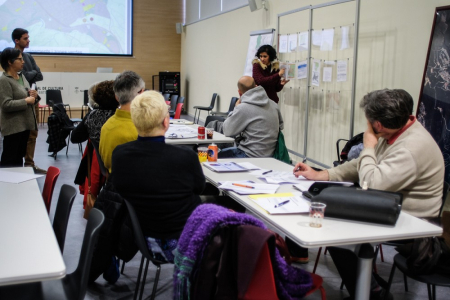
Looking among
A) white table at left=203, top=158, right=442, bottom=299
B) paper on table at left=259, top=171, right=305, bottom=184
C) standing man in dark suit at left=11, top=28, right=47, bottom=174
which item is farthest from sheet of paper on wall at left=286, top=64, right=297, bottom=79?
white table at left=203, top=158, right=442, bottom=299

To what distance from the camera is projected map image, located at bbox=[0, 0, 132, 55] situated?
36.8ft

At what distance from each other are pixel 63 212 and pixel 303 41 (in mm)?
4311

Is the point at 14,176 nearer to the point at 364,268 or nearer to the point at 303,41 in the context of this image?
the point at 364,268

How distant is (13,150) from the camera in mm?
5082

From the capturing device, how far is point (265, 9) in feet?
25.2

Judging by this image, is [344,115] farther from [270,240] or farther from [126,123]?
[270,240]

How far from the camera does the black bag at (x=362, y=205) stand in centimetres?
204

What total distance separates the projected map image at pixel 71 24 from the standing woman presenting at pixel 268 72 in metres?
7.00

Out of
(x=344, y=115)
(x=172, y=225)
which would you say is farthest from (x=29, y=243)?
(x=344, y=115)

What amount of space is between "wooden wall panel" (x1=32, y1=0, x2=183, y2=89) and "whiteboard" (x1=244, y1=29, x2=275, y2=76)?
554 centimetres

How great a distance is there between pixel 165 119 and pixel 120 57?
10.5 meters

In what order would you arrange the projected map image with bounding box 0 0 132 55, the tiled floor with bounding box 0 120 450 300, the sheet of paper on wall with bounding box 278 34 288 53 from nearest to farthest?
the tiled floor with bounding box 0 120 450 300
the sheet of paper on wall with bounding box 278 34 288 53
the projected map image with bounding box 0 0 132 55

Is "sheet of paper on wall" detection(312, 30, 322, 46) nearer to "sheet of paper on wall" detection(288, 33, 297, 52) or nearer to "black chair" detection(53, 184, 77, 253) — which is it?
"sheet of paper on wall" detection(288, 33, 297, 52)

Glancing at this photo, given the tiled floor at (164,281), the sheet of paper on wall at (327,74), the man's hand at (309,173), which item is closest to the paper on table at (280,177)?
the man's hand at (309,173)
